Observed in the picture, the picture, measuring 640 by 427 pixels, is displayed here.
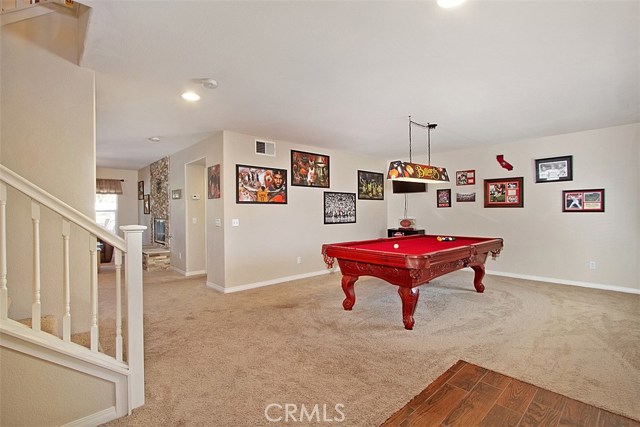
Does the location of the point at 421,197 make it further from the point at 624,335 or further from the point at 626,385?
the point at 626,385

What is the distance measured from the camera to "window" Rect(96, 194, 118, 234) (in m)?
8.14

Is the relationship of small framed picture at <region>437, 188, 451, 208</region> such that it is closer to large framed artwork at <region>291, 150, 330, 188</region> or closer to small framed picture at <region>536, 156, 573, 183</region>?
small framed picture at <region>536, 156, 573, 183</region>

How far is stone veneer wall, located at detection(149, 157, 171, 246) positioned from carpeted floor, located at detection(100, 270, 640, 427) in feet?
9.21

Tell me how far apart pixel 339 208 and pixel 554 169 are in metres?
3.70

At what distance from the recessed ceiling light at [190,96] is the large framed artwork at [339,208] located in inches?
124

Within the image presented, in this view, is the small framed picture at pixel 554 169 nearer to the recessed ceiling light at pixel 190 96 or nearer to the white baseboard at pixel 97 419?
the recessed ceiling light at pixel 190 96

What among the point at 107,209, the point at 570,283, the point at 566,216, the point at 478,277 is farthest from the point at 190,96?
the point at 107,209

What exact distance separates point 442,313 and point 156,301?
3.64 m

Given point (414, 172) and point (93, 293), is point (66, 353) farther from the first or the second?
point (414, 172)

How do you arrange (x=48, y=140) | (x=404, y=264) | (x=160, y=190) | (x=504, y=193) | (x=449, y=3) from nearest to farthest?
1. (x=449, y=3)
2. (x=48, y=140)
3. (x=404, y=264)
4. (x=504, y=193)
5. (x=160, y=190)

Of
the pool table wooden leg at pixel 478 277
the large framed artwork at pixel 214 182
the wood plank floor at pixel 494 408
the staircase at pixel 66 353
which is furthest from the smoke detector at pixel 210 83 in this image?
the pool table wooden leg at pixel 478 277

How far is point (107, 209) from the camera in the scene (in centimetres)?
823

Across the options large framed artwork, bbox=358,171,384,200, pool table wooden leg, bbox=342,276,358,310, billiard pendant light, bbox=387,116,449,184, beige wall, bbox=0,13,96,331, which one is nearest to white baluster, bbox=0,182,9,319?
beige wall, bbox=0,13,96,331

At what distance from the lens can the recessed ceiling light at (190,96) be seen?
312 cm
